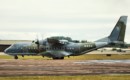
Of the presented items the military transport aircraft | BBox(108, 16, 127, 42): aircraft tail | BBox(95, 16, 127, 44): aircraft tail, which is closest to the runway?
the military transport aircraft

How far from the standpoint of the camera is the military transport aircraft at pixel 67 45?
77.5 metres

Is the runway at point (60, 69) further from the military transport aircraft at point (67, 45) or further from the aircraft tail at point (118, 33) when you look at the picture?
the aircraft tail at point (118, 33)

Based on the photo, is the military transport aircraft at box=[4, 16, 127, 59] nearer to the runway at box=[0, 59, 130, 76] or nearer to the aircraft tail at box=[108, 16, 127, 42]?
the aircraft tail at box=[108, 16, 127, 42]

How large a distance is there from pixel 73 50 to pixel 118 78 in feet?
159

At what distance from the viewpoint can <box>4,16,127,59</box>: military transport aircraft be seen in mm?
77500

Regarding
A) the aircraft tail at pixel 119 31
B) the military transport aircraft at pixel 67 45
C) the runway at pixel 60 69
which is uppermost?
the aircraft tail at pixel 119 31

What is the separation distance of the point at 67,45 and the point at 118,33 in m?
11.3

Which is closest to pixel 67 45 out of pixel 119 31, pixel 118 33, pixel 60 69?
pixel 118 33

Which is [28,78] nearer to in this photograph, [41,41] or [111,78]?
[111,78]

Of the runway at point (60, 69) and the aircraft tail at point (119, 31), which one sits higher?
the aircraft tail at point (119, 31)

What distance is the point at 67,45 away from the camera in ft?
257

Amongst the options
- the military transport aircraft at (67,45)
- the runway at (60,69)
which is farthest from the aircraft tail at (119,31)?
the runway at (60,69)

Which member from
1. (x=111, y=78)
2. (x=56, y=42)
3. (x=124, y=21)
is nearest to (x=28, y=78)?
(x=111, y=78)

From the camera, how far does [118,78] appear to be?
29.5 m
